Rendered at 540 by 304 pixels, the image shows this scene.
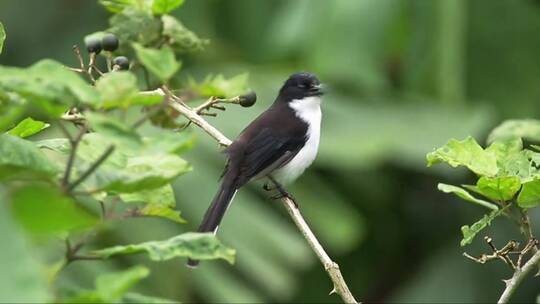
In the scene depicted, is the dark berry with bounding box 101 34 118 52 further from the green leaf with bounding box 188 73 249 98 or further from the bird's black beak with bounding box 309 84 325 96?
the bird's black beak with bounding box 309 84 325 96

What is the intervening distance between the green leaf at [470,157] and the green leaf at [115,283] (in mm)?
1092

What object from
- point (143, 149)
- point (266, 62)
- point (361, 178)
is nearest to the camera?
point (143, 149)

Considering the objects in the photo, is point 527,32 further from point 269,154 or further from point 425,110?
point 269,154

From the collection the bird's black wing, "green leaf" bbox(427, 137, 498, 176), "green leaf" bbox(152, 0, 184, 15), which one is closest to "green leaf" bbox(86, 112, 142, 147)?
"green leaf" bbox(152, 0, 184, 15)

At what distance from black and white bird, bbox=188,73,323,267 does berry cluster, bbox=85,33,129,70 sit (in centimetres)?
89

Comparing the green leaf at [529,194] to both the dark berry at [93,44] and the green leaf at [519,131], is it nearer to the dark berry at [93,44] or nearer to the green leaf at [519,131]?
the green leaf at [519,131]

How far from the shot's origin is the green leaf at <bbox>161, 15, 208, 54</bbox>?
10.0 ft

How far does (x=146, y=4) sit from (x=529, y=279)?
5.77 metres

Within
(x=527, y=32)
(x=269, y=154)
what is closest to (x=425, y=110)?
(x=527, y=32)

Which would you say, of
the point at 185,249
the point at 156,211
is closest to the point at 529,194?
the point at 156,211

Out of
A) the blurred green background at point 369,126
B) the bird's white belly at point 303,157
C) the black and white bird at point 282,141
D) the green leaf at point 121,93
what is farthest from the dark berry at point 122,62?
the blurred green background at point 369,126

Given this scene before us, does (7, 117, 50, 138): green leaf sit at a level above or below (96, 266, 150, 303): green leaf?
below

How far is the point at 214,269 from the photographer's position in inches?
280

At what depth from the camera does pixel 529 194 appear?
8.58 feet
